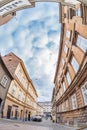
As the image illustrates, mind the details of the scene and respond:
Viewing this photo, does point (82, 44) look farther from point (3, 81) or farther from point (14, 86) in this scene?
point (14, 86)

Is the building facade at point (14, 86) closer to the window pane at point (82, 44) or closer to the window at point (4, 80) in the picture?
the window at point (4, 80)

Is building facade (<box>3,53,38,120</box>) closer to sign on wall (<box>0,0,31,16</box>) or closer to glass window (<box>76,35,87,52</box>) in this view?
glass window (<box>76,35,87,52</box>)

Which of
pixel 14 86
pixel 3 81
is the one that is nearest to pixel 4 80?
pixel 3 81

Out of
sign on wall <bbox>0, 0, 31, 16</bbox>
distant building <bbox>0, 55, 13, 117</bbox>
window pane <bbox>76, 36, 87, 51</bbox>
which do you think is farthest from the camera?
distant building <bbox>0, 55, 13, 117</bbox>

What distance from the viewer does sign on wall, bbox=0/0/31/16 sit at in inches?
193

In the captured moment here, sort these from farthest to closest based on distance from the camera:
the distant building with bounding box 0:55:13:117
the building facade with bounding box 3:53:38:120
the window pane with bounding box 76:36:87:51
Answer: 1. the building facade with bounding box 3:53:38:120
2. the distant building with bounding box 0:55:13:117
3. the window pane with bounding box 76:36:87:51

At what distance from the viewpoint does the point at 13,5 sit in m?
5.02

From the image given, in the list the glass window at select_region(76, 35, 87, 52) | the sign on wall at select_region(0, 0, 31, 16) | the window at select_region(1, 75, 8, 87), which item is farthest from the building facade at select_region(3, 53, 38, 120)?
the sign on wall at select_region(0, 0, 31, 16)

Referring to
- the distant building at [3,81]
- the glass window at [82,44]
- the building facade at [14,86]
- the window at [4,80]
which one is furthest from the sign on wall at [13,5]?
the building facade at [14,86]

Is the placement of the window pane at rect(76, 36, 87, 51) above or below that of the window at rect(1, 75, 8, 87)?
above

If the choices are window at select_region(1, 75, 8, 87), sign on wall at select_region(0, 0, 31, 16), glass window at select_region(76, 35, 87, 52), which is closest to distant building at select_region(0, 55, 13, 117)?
window at select_region(1, 75, 8, 87)

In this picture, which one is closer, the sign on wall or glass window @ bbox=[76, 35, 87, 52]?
the sign on wall

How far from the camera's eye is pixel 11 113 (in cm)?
1622

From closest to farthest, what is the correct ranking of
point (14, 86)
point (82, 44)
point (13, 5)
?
point (13, 5), point (82, 44), point (14, 86)
